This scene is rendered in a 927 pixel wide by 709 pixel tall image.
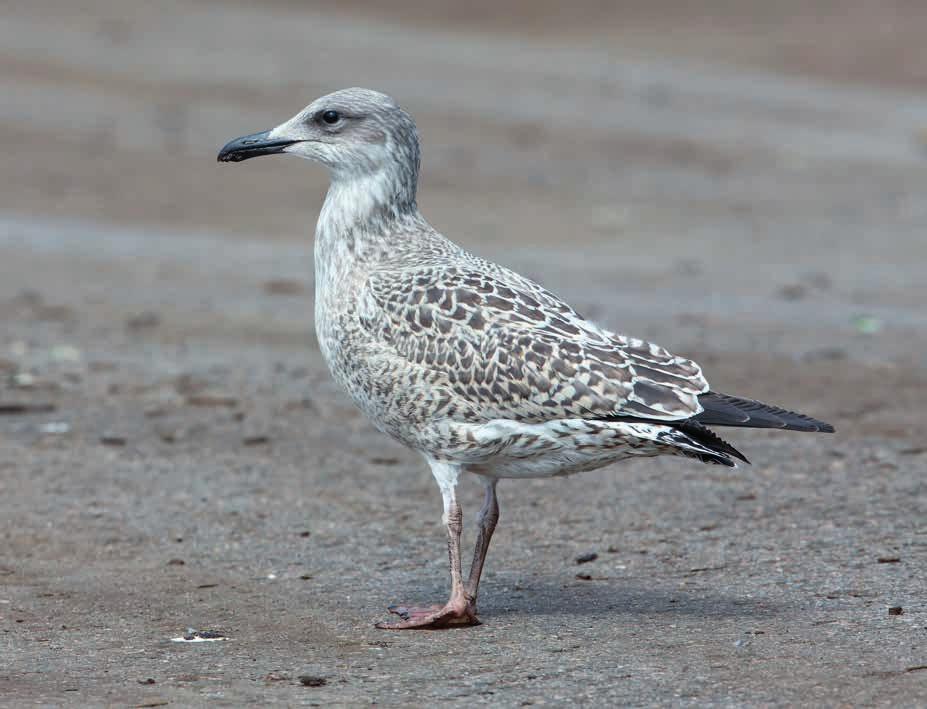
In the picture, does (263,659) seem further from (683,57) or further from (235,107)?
(683,57)

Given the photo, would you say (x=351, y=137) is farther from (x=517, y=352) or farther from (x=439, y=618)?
(x=439, y=618)

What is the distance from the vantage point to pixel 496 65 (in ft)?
78.4

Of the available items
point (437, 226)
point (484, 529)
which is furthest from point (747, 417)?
point (437, 226)

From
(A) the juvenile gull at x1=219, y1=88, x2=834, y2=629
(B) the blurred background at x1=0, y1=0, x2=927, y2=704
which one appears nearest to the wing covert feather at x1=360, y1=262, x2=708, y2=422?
(A) the juvenile gull at x1=219, y1=88, x2=834, y2=629

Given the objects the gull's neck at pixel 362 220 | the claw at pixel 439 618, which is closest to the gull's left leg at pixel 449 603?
the claw at pixel 439 618

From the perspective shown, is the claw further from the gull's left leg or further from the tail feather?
the tail feather

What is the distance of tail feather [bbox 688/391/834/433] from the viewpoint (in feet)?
19.4

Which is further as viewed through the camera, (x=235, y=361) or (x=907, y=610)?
(x=235, y=361)

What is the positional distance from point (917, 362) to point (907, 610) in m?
5.53

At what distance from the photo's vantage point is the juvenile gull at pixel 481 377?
604cm

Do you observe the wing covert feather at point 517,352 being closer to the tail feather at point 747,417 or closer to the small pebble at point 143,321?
the tail feather at point 747,417

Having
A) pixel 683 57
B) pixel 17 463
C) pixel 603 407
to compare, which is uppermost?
pixel 683 57

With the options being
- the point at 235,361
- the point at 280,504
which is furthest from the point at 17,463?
the point at 235,361

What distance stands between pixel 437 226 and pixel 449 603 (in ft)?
31.2
